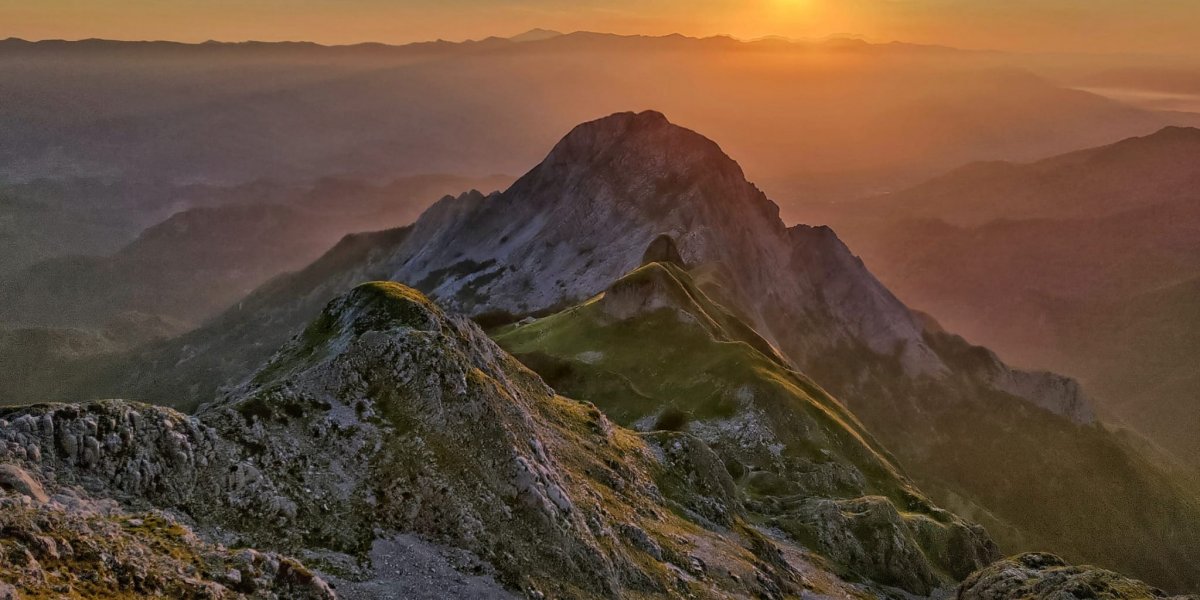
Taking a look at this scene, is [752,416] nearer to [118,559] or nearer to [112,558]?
[118,559]

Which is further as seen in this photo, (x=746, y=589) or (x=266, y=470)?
(x=746, y=589)

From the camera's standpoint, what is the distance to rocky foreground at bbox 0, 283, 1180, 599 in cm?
3816

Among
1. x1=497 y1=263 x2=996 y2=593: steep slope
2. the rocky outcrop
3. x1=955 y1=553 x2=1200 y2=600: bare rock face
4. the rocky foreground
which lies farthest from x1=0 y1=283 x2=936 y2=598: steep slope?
x1=497 y1=263 x2=996 y2=593: steep slope

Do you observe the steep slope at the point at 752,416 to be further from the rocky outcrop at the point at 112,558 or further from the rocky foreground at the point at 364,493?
the rocky outcrop at the point at 112,558

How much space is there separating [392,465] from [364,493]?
2.93 metres

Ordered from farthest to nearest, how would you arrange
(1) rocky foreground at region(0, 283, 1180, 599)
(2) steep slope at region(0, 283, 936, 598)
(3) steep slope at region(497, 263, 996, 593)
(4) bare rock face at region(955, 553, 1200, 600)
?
(3) steep slope at region(497, 263, 996, 593), (4) bare rock face at region(955, 553, 1200, 600), (2) steep slope at region(0, 283, 936, 598), (1) rocky foreground at region(0, 283, 1180, 599)

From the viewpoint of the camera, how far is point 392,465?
5203cm

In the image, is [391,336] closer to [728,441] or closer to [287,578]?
[287,578]

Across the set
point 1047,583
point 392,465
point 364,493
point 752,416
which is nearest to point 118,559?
point 364,493

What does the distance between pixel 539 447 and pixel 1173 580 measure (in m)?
189

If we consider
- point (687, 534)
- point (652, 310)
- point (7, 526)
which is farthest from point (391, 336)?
point (652, 310)

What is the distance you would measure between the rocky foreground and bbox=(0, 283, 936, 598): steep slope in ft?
0.43

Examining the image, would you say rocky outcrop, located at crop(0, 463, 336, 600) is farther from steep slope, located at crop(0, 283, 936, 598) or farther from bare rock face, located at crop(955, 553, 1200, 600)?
bare rock face, located at crop(955, 553, 1200, 600)

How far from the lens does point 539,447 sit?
61.1 metres
